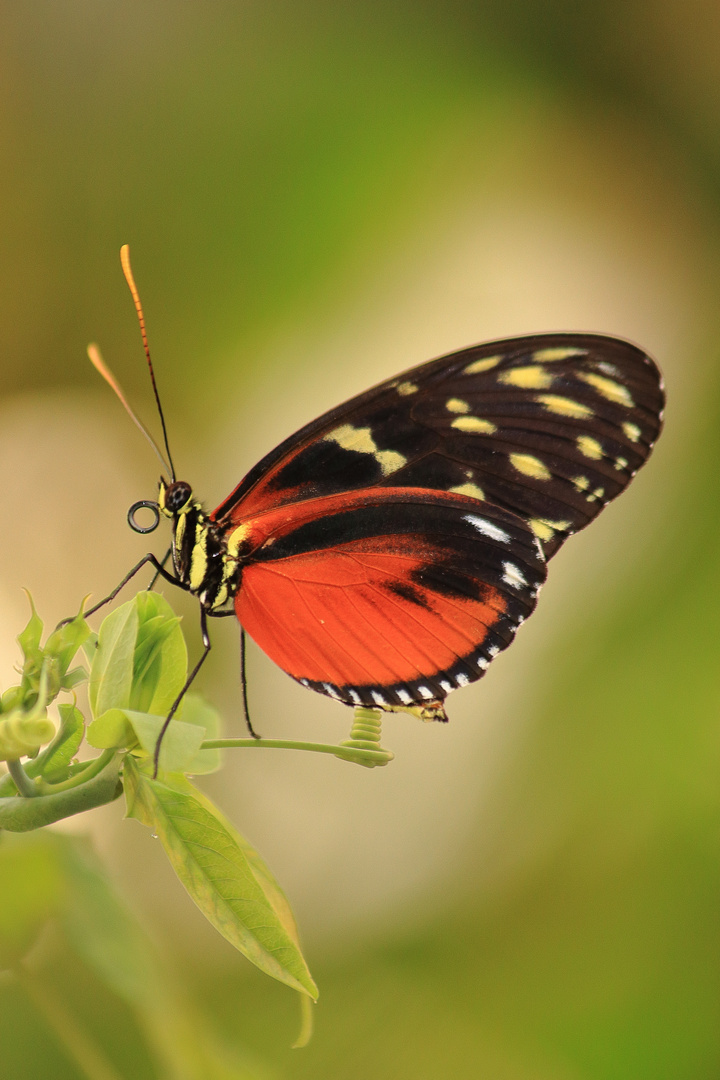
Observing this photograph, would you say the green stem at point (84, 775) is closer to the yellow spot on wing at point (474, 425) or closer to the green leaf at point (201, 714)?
the green leaf at point (201, 714)

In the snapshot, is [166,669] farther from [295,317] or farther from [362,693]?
[295,317]

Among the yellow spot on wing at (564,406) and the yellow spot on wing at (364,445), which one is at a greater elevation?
the yellow spot on wing at (564,406)

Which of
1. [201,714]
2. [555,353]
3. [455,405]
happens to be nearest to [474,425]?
[455,405]

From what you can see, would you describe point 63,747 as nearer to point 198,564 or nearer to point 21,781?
point 21,781

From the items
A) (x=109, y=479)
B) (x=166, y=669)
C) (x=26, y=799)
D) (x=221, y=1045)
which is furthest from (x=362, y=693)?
(x=109, y=479)

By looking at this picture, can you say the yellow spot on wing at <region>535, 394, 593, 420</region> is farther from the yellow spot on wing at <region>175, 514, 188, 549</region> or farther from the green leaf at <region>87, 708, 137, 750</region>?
the green leaf at <region>87, 708, 137, 750</region>

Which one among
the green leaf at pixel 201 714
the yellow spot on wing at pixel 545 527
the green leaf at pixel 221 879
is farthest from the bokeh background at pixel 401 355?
the green leaf at pixel 221 879

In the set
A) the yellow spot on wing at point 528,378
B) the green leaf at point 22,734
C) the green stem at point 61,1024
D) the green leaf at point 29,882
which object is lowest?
the green stem at point 61,1024
